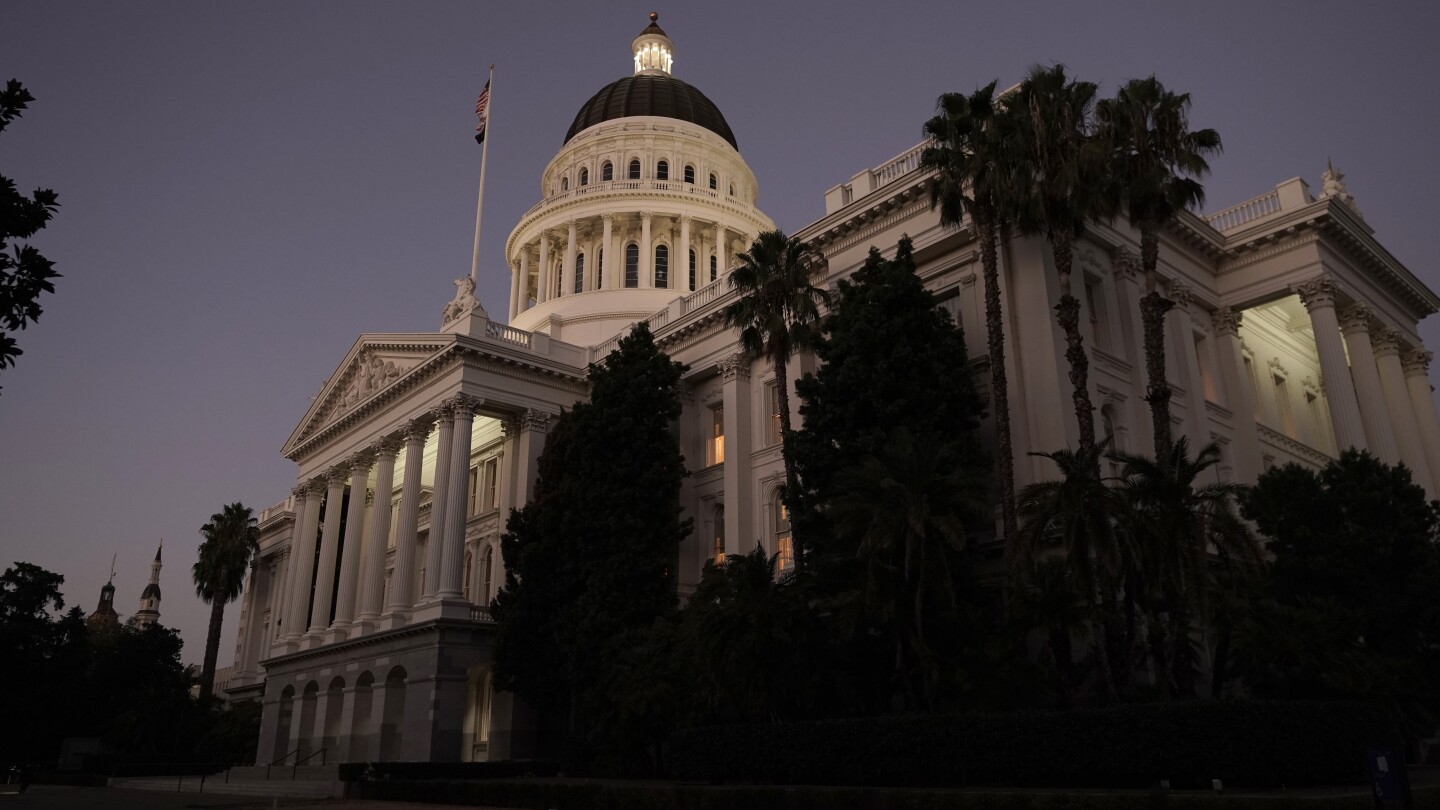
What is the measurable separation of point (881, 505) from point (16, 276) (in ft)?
54.9

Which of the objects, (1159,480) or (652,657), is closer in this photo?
(1159,480)

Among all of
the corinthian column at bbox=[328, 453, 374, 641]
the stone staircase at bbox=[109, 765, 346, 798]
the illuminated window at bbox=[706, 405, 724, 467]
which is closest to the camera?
the stone staircase at bbox=[109, 765, 346, 798]

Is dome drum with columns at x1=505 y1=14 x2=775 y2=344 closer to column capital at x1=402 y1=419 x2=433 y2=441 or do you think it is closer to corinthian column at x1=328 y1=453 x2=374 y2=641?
corinthian column at x1=328 y1=453 x2=374 y2=641

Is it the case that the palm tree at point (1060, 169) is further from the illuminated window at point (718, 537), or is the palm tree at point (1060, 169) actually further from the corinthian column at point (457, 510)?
the corinthian column at point (457, 510)

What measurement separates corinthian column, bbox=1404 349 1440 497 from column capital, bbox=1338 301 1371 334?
15.2 feet

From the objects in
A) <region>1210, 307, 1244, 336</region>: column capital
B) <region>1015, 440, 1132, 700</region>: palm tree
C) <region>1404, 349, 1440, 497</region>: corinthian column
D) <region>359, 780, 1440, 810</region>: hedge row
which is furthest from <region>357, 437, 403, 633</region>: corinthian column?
<region>1404, 349, 1440, 497</region>: corinthian column

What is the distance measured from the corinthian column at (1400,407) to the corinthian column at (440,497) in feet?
115

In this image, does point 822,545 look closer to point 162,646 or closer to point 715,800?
point 715,800

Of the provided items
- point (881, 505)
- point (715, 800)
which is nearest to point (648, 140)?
point (881, 505)

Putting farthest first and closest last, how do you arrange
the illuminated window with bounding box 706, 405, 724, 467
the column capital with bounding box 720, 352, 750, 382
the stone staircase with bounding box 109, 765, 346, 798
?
the illuminated window with bounding box 706, 405, 724, 467 < the column capital with bounding box 720, 352, 750, 382 < the stone staircase with bounding box 109, 765, 346, 798

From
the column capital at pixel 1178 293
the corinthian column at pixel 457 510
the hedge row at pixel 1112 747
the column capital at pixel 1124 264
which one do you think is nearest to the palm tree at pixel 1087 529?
the hedge row at pixel 1112 747

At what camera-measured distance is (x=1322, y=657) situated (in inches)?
873

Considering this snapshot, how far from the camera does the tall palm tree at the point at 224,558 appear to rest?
68938 mm

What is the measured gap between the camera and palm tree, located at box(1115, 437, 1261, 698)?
824 inches
